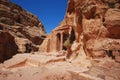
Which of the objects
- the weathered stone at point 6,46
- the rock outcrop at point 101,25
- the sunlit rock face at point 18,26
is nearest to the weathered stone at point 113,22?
the rock outcrop at point 101,25

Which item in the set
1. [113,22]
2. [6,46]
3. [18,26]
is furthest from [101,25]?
[18,26]

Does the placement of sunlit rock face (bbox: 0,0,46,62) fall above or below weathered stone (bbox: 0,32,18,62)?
above

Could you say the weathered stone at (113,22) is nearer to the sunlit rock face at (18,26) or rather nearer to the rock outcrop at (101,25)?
the rock outcrop at (101,25)

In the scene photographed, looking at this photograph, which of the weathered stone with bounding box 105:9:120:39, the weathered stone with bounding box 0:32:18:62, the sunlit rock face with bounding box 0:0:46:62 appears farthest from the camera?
the sunlit rock face with bounding box 0:0:46:62

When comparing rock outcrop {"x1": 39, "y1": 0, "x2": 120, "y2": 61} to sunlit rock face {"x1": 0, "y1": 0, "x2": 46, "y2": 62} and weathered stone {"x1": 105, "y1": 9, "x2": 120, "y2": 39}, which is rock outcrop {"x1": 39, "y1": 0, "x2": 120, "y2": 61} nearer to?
weathered stone {"x1": 105, "y1": 9, "x2": 120, "y2": 39}

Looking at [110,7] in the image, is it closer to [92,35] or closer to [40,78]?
[92,35]

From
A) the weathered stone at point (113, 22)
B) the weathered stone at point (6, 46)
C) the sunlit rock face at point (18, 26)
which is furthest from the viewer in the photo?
the sunlit rock face at point (18, 26)

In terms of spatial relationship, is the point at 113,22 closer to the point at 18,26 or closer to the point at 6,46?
the point at 6,46

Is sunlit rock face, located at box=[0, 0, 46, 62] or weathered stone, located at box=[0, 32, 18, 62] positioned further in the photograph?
sunlit rock face, located at box=[0, 0, 46, 62]

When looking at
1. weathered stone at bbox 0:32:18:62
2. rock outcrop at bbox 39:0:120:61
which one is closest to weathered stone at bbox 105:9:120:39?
rock outcrop at bbox 39:0:120:61

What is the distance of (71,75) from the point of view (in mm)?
5840

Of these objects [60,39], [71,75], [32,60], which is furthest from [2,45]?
[71,75]

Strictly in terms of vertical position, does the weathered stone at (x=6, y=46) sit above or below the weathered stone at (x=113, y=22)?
below

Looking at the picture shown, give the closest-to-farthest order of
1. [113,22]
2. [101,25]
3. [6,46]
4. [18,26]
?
[113,22], [101,25], [6,46], [18,26]
